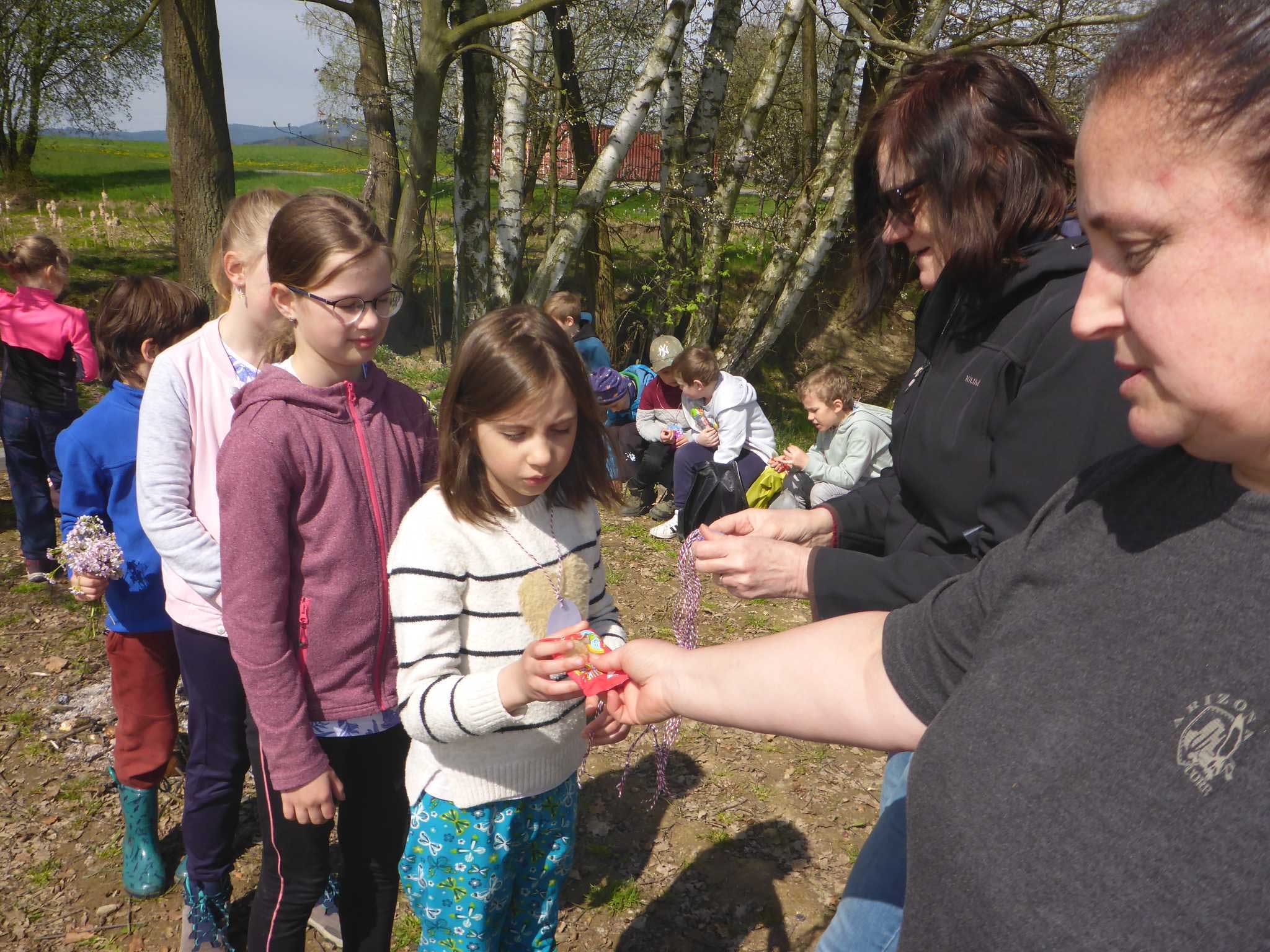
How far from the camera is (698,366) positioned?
294 inches

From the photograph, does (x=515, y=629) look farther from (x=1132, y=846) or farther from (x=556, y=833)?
(x=1132, y=846)

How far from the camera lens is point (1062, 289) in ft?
5.64

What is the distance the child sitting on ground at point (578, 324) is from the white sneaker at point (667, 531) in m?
1.62

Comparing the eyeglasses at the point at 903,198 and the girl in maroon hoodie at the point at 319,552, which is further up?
the eyeglasses at the point at 903,198

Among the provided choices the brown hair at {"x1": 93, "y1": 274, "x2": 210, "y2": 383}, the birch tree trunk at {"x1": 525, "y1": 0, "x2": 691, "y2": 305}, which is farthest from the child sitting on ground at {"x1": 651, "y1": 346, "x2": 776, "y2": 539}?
the brown hair at {"x1": 93, "y1": 274, "x2": 210, "y2": 383}

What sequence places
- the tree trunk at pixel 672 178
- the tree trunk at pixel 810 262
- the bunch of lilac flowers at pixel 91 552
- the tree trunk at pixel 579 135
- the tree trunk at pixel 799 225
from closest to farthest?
the bunch of lilac flowers at pixel 91 552 < the tree trunk at pixel 672 178 < the tree trunk at pixel 810 262 < the tree trunk at pixel 799 225 < the tree trunk at pixel 579 135

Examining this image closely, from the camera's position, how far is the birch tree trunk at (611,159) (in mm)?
8406

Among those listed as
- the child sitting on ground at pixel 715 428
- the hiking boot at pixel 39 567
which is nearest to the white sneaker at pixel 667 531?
the child sitting on ground at pixel 715 428

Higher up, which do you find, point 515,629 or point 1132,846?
point 1132,846

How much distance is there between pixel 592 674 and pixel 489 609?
0.38 metres

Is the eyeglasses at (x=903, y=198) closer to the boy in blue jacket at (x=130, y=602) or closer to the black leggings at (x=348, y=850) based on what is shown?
the black leggings at (x=348, y=850)

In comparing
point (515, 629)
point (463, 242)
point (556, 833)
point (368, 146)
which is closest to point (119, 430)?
point (515, 629)

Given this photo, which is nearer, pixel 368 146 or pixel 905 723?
pixel 905 723

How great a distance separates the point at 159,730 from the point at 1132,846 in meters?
3.15
